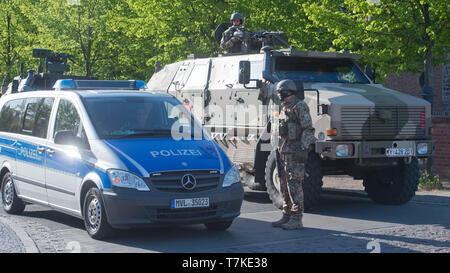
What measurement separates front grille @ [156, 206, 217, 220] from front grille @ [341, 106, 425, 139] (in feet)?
10.4

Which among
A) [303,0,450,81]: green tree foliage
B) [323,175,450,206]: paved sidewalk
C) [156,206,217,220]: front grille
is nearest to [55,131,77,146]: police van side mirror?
[156,206,217,220]: front grille

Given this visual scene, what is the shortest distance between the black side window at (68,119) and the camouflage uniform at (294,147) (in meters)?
2.55

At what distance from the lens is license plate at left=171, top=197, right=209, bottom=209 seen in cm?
790

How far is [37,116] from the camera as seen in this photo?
9938 mm

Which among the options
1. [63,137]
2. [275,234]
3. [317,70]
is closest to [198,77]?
[317,70]

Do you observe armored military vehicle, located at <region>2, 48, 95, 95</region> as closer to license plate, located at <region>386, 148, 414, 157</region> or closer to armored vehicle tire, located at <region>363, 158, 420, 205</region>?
armored vehicle tire, located at <region>363, 158, 420, 205</region>

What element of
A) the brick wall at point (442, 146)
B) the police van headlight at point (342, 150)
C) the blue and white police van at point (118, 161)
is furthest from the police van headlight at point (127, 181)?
the brick wall at point (442, 146)

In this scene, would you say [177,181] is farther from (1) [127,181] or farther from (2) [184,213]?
(1) [127,181]

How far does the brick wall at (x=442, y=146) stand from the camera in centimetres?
1734

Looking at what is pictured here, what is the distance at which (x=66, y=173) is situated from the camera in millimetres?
8703

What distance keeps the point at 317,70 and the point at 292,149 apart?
3.24 m

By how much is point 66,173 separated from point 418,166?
231 inches

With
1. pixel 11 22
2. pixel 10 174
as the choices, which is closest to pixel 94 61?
pixel 11 22
